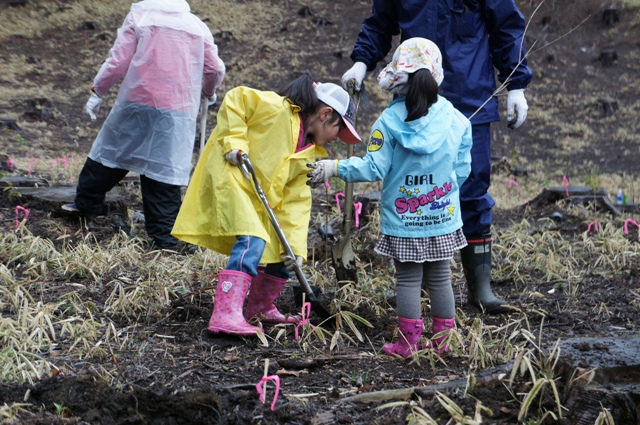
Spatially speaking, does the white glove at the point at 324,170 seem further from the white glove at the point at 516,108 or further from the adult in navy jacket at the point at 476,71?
the white glove at the point at 516,108

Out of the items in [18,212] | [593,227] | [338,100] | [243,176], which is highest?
[338,100]

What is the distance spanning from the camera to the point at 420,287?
3.33m

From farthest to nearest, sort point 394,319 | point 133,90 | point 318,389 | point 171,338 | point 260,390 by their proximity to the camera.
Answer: point 133,90 < point 394,319 < point 171,338 < point 318,389 < point 260,390

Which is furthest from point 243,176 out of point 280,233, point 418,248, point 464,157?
point 464,157

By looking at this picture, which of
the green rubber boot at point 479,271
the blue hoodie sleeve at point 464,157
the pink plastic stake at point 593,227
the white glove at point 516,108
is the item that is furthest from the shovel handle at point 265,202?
the pink plastic stake at point 593,227

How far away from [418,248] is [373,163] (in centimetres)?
39

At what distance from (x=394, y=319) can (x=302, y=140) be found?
0.98 meters

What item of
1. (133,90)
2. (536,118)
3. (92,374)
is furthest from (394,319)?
(536,118)

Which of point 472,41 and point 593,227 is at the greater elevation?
point 472,41

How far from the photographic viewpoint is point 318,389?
2.79 metres

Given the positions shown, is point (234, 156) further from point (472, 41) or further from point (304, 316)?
point (472, 41)

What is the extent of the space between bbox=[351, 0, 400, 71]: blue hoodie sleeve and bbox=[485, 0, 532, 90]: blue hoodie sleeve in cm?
53

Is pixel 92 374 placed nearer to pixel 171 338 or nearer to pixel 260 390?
pixel 260 390

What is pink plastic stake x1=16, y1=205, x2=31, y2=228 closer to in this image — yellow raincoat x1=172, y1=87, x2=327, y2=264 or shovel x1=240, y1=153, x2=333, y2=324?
yellow raincoat x1=172, y1=87, x2=327, y2=264
